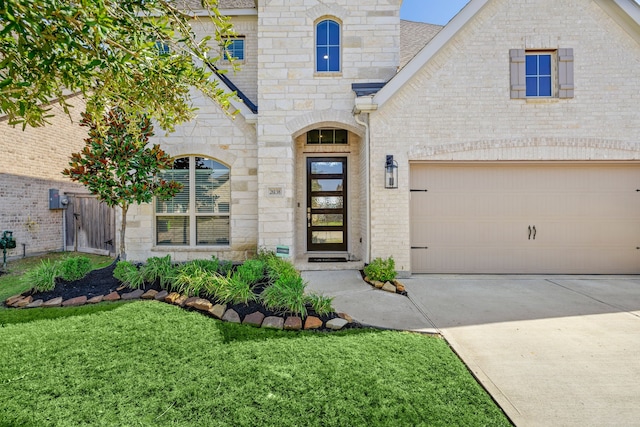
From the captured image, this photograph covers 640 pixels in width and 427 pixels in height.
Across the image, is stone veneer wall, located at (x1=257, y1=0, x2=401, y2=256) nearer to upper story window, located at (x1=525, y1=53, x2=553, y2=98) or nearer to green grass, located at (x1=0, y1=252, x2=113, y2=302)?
upper story window, located at (x1=525, y1=53, x2=553, y2=98)

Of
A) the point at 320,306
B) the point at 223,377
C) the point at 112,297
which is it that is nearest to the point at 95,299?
the point at 112,297

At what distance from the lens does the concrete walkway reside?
2480 mm

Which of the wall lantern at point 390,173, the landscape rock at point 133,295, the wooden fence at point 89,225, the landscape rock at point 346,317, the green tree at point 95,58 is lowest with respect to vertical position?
the landscape rock at point 346,317

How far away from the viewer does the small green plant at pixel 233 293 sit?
13.7ft

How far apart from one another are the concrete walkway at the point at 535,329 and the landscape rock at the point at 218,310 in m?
1.67

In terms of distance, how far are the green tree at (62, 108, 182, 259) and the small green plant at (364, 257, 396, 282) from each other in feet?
14.3

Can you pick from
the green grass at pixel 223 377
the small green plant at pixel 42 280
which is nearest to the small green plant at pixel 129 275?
the small green plant at pixel 42 280

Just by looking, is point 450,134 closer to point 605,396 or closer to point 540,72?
point 540,72

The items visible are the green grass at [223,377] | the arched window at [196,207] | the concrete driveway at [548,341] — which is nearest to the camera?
the green grass at [223,377]

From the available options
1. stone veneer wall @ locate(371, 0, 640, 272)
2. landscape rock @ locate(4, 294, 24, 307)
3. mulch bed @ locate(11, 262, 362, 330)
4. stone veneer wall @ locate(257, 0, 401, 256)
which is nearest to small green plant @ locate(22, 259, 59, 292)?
mulch bed @ locate(11, 262, 362, 330)

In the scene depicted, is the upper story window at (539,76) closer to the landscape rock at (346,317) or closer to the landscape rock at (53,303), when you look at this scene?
the landscape rock at (346,317)

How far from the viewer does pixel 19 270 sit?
283 inches

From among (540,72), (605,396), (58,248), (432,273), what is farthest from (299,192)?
(58,248)

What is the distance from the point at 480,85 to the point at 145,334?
→ 24.1 ft
